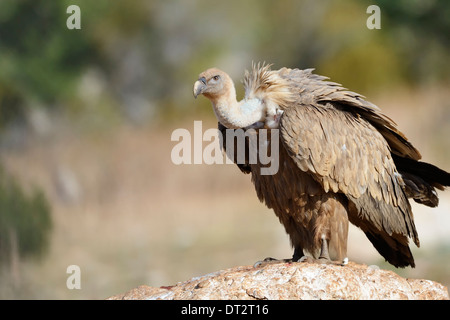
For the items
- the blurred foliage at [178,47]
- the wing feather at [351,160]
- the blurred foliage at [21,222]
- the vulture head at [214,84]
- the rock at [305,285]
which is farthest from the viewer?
the blurred foliage at [178,47]

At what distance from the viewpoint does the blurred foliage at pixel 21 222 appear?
1530cm

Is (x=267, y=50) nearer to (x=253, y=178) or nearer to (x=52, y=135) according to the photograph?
(x=52, y=135)

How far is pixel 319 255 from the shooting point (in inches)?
259

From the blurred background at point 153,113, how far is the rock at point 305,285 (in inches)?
336

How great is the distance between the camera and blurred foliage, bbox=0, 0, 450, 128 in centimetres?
1739

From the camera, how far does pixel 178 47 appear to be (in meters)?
18.4

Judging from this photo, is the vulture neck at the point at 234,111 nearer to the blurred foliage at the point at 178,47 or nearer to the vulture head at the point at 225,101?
the vulture head at the point at 225,101

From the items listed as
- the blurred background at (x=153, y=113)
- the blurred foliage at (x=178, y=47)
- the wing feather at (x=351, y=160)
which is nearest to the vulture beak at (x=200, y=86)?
the wing feather at (x=351, y=160)

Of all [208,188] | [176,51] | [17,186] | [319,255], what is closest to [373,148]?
[319,255]

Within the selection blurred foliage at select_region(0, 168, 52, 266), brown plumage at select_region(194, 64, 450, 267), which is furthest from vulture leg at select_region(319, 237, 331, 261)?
blurred foliage at select_region(0, 168, 52, 266)

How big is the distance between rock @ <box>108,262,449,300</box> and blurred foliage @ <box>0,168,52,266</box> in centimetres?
995

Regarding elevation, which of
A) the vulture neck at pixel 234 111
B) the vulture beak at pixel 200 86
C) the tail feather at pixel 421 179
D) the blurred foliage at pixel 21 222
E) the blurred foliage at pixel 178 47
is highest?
the blurred foliage at pixel 178 47

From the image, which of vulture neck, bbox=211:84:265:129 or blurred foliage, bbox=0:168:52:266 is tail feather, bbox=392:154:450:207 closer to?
vulture neck, bbox=211:84:265:129

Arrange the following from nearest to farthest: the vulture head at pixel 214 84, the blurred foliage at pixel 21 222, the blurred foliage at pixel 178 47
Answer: the vulture head at pixel 214 84 < the blurred foliage at pixel 21 222 < the blurred foliage at pixel 178 47
